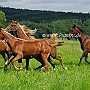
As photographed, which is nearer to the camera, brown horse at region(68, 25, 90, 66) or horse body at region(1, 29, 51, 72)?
horse body at region(1, 29, 51, 72)

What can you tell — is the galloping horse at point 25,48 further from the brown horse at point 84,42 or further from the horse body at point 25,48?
the brown horse at point 84,42

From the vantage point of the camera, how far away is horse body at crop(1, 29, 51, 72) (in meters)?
11.1

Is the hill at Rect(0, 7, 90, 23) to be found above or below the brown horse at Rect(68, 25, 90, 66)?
below

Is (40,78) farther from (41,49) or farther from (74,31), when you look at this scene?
(74,31)

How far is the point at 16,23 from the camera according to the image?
13289 mm

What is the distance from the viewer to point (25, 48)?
444 inches

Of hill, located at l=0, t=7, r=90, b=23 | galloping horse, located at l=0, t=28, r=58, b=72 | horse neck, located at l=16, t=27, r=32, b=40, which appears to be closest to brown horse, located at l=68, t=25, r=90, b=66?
horse neck, located at l=16, t=27, r=32, b=40

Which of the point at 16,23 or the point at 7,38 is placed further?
the point at 16,23

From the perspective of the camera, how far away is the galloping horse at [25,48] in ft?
36.4

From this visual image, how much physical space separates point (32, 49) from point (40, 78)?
2.31 metres

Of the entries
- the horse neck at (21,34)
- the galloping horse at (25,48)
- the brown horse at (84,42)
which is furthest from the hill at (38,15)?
the galloping horse at (25,48)

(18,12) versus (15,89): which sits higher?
(15,89)

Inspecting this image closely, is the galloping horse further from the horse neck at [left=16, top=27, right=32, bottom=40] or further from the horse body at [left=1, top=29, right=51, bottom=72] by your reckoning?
the horse neck at [left=16, top=27, right=32, bottom=40]

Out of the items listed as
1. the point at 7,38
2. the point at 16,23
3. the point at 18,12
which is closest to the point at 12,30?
the point at 16,23
